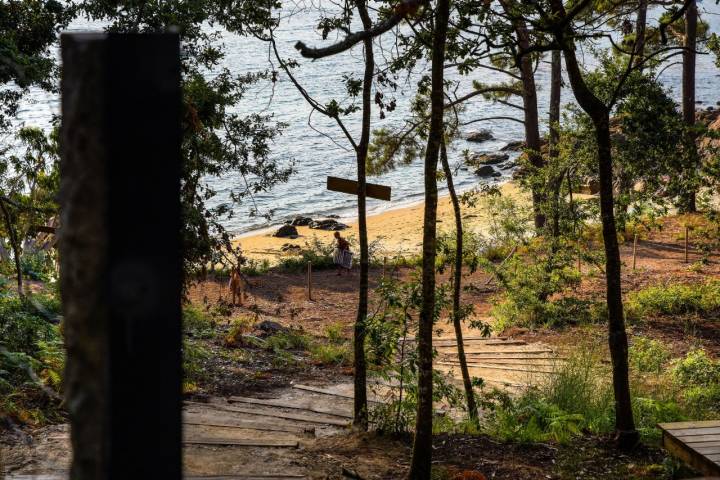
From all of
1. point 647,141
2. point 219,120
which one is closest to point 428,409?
point 219,120

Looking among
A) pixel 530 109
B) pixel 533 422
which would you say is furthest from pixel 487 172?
pixel 533 422

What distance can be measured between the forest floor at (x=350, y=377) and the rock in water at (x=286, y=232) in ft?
32.2

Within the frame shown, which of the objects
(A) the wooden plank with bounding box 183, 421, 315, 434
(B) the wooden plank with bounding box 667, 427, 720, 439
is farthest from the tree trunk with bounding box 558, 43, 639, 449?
(A) the wooden plank with bounding box 183, 421, 315, 434

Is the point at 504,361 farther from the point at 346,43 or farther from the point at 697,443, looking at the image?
the point at 346,43

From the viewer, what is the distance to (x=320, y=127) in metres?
54.8

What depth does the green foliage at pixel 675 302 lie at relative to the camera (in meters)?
13.2

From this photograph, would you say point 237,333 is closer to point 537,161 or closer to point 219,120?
point 219,120

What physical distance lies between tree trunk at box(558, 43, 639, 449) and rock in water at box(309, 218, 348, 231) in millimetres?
24812

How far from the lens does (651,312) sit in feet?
43.1

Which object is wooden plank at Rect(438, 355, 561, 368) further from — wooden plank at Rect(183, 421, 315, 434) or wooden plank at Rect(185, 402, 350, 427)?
wooden plank at Rect(183, 421, 315, 434)

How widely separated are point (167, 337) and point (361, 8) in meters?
6.09

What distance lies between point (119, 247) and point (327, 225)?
3037 centimetres

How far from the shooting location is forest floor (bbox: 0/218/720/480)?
18.8ft

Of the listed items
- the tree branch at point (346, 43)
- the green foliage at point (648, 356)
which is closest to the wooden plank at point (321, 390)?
the green foliage at point (648, 356)
